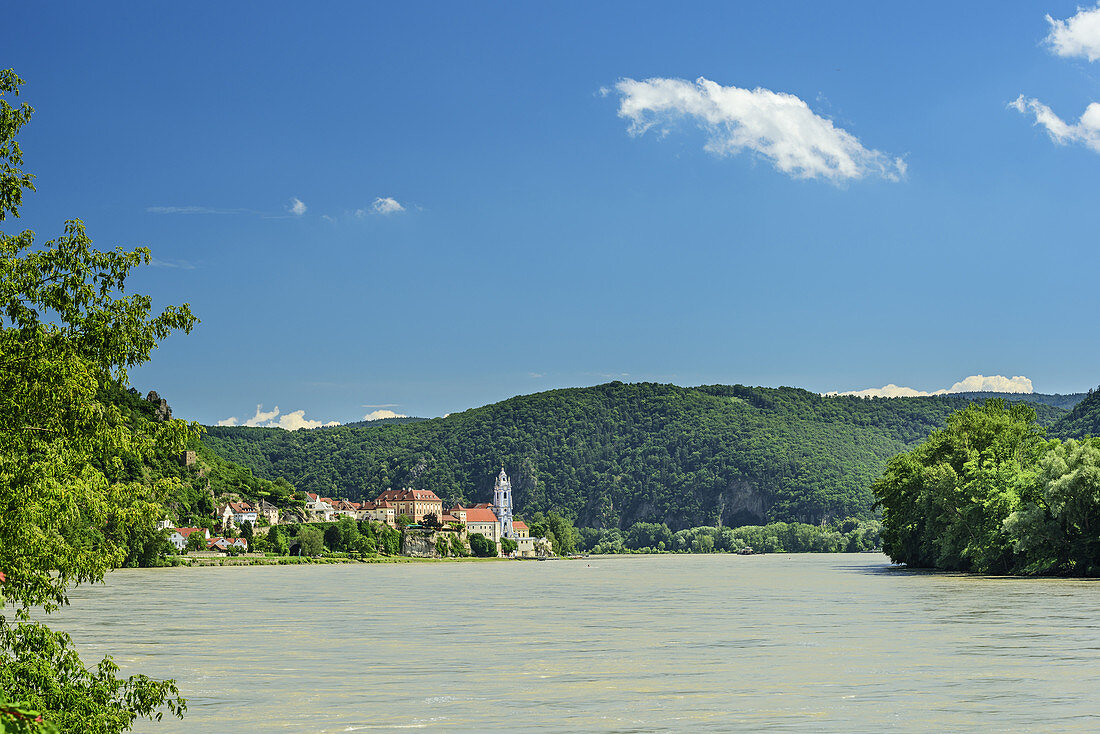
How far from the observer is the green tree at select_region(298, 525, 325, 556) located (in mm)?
156500

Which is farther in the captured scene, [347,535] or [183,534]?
[347,535]

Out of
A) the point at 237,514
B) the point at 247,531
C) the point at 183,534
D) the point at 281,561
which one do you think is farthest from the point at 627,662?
the point at 237,514

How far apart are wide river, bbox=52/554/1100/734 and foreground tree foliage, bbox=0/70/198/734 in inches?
255

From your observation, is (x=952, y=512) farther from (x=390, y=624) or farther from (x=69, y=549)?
(x=69, y=549)

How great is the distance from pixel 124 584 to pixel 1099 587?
2349 inches

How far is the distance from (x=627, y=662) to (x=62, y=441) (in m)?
17.1

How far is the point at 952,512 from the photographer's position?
7606cm

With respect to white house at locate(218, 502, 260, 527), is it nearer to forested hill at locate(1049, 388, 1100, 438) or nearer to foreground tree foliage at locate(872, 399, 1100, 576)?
foreground tree foliage at locate(872, 399, 1100, 576)

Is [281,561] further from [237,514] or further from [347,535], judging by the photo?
[237,514]

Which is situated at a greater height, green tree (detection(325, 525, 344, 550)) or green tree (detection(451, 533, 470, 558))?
green tree (detection(325, 525, 344, 550))

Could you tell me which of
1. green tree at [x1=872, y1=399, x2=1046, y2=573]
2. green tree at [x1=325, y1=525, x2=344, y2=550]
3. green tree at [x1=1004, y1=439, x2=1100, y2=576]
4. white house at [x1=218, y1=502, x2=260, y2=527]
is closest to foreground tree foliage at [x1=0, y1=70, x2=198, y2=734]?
green tree at [x1=1004, y1=439, x2=1100, y2=576]

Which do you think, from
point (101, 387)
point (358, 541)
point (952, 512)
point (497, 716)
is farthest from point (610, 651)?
point (358, 541)

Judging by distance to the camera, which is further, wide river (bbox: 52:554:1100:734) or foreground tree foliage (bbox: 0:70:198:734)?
wide river (bbox: 52:554:1100:734)

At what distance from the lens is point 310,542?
157125 millimetres
